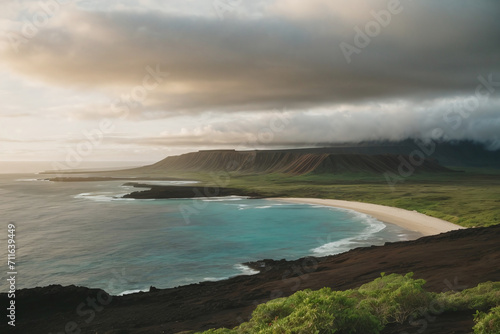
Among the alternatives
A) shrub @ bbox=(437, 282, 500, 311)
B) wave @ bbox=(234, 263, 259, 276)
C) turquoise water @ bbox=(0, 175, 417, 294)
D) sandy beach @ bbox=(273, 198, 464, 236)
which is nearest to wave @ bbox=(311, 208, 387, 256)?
turquoise water @ bbox=(0, 175, 417, 294)

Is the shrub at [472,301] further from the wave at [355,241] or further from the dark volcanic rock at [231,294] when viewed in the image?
Result: the wave at [355,241]

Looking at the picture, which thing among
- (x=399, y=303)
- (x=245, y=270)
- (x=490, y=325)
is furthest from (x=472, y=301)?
(x=245, y=270)

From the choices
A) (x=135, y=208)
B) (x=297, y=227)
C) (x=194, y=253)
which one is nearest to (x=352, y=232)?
(x=297, y=227)

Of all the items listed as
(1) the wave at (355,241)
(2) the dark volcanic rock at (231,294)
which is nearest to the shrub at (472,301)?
(2) the dark volcanic rock at (231,294)

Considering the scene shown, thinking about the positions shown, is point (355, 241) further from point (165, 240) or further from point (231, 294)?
point (231, 294)

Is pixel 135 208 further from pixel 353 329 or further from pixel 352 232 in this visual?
pixel 353 329

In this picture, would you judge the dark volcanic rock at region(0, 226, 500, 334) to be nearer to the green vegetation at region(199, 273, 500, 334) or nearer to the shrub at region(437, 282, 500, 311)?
the shrub at region(437, 282, 500, 311)
